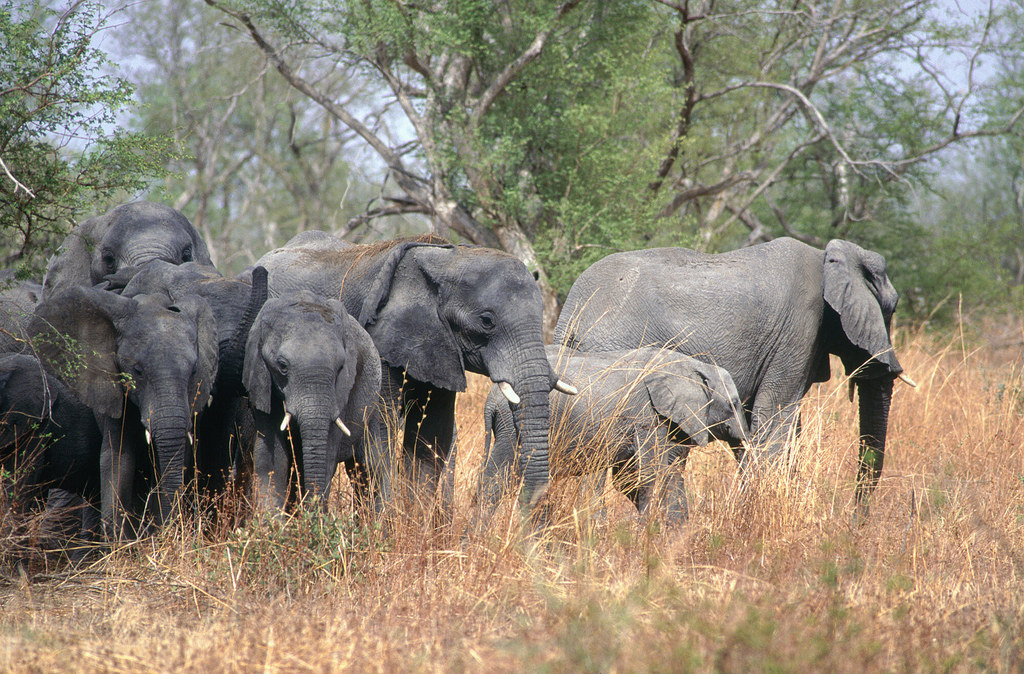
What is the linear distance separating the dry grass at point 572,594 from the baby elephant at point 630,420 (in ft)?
0.87

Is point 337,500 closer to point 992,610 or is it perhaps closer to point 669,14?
point 992,610

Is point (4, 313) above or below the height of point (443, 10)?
below

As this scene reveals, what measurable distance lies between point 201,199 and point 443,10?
15.8m

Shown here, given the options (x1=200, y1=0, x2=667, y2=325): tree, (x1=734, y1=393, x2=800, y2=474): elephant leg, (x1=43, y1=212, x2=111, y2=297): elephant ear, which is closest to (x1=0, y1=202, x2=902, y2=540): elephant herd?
(x1=734, y1=393, x2=800, y2=474): elephant leg

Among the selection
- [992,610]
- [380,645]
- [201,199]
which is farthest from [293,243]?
[201,199]

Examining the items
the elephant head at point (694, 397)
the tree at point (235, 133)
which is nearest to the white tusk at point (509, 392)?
the elephant head at point (694, 397)

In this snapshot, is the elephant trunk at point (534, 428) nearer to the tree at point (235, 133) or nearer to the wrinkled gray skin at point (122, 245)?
the wrinkled gray skin at point (122, 245)

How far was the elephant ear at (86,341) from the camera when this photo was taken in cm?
548

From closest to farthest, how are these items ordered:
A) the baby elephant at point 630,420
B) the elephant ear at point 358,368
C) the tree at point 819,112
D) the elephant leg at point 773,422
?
the elephant ear at point 358,368 → the baby elephant at point 630,420 → the elephant leg at point 773,422 → the tree at point 819,112

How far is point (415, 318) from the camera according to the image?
5949mm

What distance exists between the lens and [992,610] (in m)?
4.49

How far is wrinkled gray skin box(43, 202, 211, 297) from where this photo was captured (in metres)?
7.39

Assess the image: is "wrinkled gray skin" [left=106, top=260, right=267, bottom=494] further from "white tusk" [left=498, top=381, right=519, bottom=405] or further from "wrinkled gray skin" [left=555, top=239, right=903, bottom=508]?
"wrinkled gray skin" [left=555, top=239, right=903, bottom=508]

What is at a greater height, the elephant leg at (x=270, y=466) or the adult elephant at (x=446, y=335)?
the adult elephant at (x=446, y=335)
